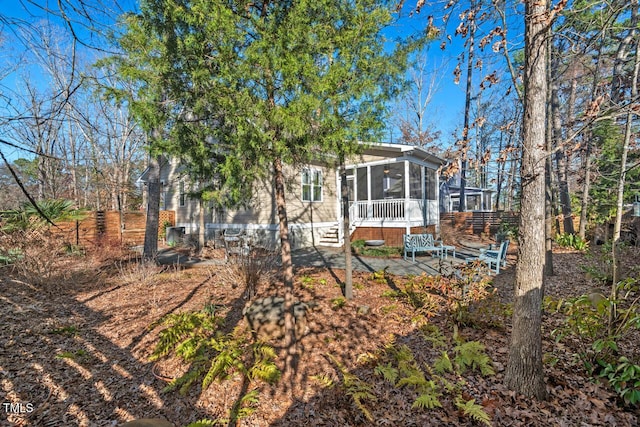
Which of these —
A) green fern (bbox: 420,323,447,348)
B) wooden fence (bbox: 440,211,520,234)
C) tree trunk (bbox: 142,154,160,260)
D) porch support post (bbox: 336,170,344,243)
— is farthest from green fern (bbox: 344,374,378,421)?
wooden fence (bbox: 440,211,520,234)

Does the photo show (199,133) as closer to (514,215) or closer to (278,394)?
(278,394)

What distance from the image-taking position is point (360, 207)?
13398mm

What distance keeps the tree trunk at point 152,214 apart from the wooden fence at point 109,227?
169 centimetres

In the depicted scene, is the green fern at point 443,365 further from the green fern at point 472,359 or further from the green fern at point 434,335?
the green fern at point 434,335

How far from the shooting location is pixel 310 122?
→ 3.85 metres

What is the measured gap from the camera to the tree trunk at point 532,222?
9.37 ft

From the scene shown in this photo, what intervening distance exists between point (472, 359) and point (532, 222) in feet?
6.12

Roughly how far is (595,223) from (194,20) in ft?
51.7

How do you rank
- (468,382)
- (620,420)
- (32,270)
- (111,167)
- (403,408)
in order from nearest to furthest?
(620,420)
(403,408)
(468,382)
(32,270)
(111,167)

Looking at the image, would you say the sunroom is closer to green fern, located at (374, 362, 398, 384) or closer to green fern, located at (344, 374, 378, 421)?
green fern, located at (374, 362, 398, 384)

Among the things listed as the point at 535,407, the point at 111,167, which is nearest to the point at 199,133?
the point at 535,407

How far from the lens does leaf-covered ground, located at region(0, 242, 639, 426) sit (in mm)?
2996

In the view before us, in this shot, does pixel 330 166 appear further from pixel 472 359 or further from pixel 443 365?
pixel 472 359

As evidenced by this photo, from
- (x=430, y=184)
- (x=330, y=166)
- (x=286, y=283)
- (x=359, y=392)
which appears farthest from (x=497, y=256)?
(x=430, y=184)
